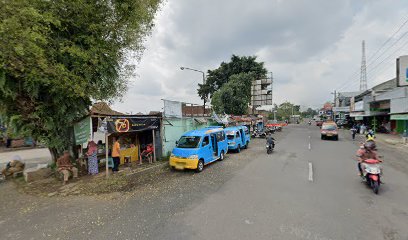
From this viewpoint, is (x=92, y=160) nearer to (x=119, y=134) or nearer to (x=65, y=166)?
(x=65, y=166)

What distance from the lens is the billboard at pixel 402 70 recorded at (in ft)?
61.0

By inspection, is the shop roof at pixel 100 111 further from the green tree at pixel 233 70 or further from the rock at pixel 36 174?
the green tree at pixel 233 70

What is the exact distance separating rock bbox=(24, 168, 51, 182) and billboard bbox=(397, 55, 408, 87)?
27.5 metres

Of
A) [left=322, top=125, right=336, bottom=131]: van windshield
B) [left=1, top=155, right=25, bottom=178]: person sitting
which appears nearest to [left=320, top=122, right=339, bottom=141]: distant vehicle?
[left=322, top=125, right=336, bottom=131]: van windshield

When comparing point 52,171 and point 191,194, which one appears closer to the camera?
point 191,194

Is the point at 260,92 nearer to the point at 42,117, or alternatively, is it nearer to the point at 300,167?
the point at 300,167

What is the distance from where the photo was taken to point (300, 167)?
10.9m

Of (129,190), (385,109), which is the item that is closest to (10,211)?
(129,190)

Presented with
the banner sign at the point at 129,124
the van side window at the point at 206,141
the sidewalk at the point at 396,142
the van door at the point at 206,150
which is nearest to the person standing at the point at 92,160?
the banner sign at the point at 129,124

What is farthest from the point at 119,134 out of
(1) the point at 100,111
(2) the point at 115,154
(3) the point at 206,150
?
(3) the point at 206,150

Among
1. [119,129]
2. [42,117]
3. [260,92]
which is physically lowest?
[119,129]

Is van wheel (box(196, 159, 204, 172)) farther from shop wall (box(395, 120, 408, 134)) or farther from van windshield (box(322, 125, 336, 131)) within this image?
shop wall (box(395, 120, 408, 134))

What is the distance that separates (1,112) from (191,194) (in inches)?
365

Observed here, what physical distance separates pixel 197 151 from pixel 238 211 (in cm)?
487
